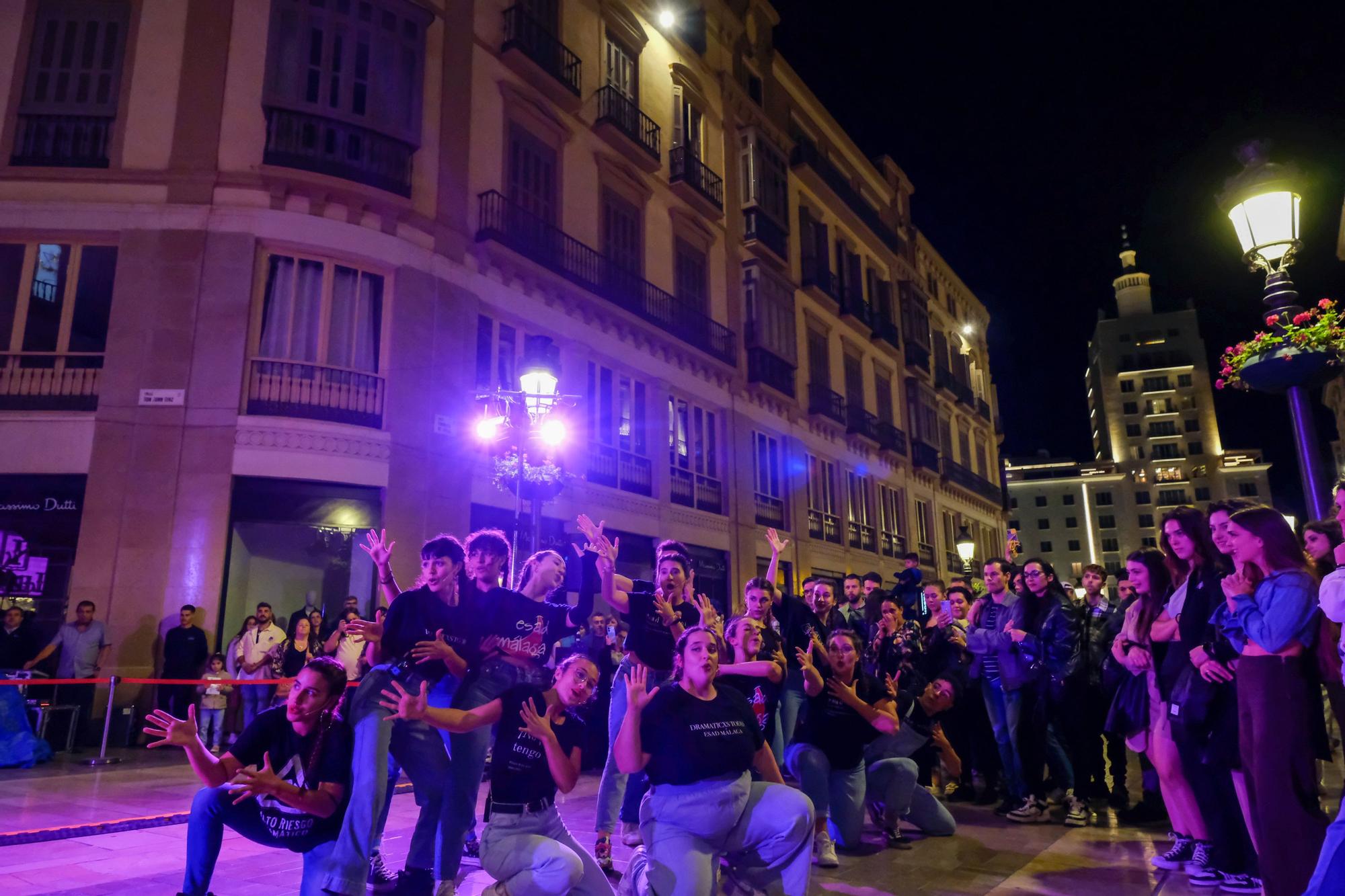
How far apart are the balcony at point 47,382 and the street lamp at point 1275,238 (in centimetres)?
1404

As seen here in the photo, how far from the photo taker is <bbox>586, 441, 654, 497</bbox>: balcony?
694 inches

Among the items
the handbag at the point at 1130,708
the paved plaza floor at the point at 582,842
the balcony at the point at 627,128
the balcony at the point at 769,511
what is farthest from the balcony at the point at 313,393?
the balcony at the point at 769,511

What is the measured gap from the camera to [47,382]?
506 inches

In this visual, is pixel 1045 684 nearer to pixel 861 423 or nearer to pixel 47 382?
pixel 47 382

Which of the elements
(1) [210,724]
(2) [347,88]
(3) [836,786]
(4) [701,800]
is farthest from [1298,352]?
(2) [347,88]

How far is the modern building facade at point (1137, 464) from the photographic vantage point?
89688 mm

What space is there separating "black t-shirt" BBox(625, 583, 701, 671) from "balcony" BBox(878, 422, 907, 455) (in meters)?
25.5

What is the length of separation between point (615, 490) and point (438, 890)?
13208 mm

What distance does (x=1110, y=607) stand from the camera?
8.78 meters

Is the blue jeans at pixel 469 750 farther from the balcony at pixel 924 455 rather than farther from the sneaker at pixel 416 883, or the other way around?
the balcony at pixel 924 455

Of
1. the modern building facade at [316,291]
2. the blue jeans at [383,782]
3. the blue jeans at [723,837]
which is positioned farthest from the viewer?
the modern building facade at [316,291]

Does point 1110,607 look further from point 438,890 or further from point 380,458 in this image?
point 380,458

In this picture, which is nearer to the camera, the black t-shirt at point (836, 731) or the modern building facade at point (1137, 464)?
the black t-shirt at point (836, 731)

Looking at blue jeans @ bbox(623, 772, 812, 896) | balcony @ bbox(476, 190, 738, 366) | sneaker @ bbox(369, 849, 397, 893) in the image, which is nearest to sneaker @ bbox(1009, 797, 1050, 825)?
blue jeans @ bbox(623, 772, 812, 896)
